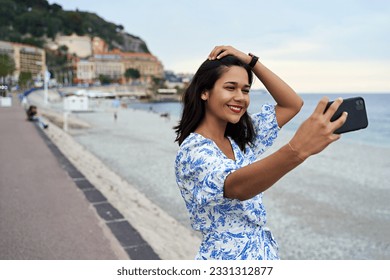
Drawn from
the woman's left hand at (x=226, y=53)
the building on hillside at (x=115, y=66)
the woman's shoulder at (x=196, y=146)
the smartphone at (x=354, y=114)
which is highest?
the building on hillside at (x=115, y=66)

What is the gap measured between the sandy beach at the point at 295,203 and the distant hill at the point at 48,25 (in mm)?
78314

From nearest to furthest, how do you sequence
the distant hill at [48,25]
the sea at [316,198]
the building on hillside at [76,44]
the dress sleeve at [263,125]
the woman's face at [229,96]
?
the woman's face at [229,96] → the dress sleeve at [263,125] → the sea at [316,198] → the distant hill at [48,25] → the building on hillside at [76,44]

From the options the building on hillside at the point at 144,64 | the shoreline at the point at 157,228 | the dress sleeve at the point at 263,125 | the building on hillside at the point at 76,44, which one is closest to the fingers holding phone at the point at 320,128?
the dress sleeve at the point at 263,125

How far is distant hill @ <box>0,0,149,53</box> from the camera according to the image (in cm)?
9606

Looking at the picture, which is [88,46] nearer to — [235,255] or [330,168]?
[330,168]

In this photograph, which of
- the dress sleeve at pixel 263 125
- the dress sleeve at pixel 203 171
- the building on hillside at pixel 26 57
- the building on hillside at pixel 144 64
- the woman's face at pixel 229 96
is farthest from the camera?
the building on hillside at pixel 144 64

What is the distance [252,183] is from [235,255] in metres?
0.37

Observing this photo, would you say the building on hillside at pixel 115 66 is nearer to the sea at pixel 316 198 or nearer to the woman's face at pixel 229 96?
the sea at pixel 316 198

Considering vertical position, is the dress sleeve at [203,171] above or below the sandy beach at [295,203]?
above

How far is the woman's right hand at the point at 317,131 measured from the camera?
0.90 meters

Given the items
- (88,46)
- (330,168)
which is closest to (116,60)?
(88,46)

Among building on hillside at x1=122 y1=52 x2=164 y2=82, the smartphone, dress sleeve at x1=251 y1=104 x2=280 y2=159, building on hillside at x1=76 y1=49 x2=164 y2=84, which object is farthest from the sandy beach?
building on hillside at x1=122 y1=52 x2=164 y2=82

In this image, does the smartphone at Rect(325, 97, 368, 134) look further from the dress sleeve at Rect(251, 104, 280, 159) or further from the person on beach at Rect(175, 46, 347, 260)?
the dress sleeve at Rect(251, 104, 280, 159)

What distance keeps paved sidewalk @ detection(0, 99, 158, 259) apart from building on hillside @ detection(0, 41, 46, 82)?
81571mm
